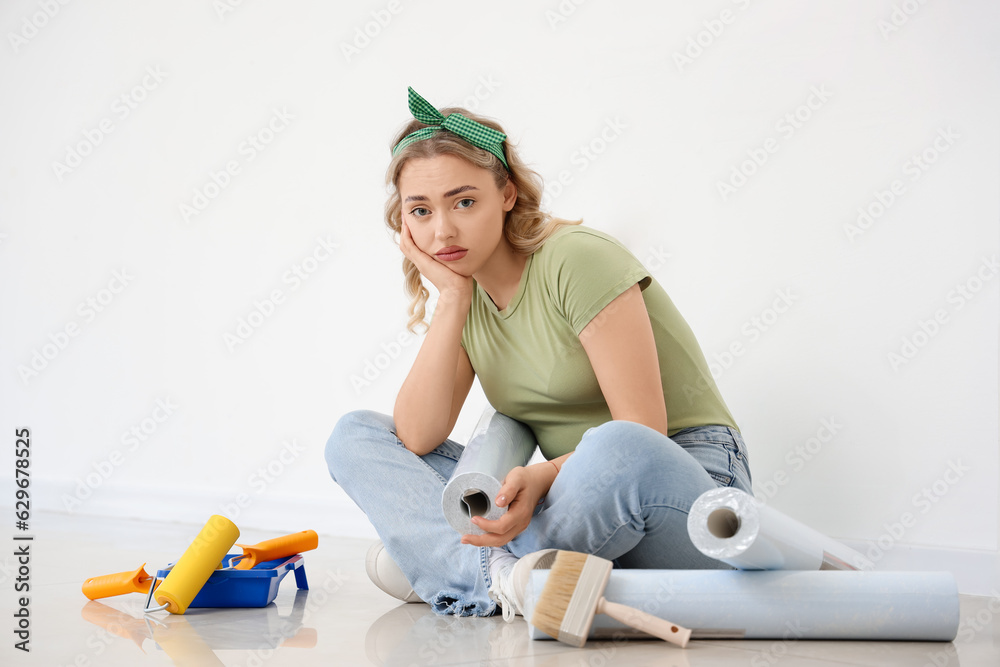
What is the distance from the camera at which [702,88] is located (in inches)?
69.3

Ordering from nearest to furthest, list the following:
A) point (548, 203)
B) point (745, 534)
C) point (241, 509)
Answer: point (745, 534) < point (548, 203) < point (241, 509)

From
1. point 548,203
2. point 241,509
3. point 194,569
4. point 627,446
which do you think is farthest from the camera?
point 241,509

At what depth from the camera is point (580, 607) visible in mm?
971

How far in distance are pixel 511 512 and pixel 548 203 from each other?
1058 millimetres

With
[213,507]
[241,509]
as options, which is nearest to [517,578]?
[241,509]

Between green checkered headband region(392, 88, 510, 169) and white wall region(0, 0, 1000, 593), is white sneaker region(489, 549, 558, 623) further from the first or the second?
white wall region(0, 0, 1000, 593)

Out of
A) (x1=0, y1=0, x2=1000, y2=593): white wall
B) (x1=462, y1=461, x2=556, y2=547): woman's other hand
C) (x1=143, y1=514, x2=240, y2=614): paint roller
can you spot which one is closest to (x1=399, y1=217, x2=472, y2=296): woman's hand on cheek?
(x1=462, y1=461, x2=556, y2=547): woman's other hand

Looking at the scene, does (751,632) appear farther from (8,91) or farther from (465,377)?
(8,91)

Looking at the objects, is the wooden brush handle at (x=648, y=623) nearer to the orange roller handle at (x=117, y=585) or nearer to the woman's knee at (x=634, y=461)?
the woman's knee at (x=634, y=461)

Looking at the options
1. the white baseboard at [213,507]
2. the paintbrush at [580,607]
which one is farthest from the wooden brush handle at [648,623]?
the white baseboard at [213,507]

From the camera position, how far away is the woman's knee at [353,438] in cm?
131

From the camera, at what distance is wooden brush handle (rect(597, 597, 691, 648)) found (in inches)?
37.6

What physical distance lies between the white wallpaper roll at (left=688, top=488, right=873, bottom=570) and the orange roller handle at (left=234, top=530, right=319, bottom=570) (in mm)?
701

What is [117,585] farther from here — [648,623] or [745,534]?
[745,534]
